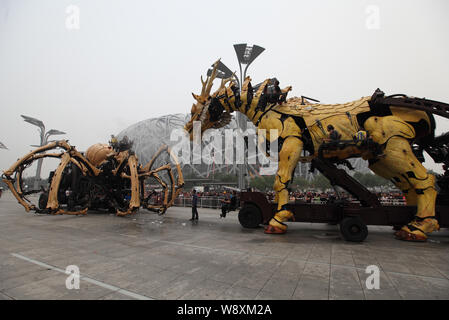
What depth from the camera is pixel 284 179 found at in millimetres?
7703

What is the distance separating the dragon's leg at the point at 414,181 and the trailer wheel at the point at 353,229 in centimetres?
140

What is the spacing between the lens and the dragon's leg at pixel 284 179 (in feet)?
25.0

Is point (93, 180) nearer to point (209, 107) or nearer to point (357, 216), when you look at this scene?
point (209, 107)

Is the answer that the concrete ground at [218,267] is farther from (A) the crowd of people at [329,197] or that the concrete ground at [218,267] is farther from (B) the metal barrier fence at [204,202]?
A: (B) the metal barrier fence at [204,202]

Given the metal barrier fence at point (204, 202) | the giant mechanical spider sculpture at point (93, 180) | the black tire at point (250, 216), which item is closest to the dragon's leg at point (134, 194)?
the giant mechanical spider sculpture at point (93, 180)

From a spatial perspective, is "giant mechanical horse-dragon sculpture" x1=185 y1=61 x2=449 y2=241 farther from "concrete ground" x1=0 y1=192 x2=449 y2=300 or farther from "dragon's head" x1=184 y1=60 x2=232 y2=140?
"concrete ground" x1=0 y1=192 x2=449 y2=300

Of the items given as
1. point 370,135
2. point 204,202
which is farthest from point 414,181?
point 204,202

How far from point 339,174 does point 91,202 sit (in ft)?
43.6

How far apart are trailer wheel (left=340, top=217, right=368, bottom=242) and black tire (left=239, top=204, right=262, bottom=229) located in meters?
2.78

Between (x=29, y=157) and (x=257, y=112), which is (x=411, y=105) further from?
(x=29, y=157)

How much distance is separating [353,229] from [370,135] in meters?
3.05

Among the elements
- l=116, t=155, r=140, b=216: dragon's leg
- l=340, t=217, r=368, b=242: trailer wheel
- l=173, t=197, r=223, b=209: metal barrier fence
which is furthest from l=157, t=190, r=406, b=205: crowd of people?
l=116, t=155, r=140, b=216: dragon's leg

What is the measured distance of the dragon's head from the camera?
32.8ft

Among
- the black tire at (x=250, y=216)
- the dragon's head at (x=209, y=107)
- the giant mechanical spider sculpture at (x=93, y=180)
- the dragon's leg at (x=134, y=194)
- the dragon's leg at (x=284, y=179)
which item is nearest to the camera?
the dragon's leg at (x=284, y=179)
